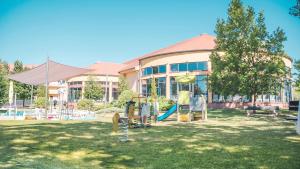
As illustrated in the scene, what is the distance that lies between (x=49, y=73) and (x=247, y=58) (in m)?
17.6

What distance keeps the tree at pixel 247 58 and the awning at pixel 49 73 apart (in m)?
13.1

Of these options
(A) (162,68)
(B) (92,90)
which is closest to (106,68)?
(B) (92,90)

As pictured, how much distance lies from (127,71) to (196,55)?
766 inches

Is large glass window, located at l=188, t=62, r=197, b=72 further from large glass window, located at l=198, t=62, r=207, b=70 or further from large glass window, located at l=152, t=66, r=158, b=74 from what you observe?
large glass window, located at l=152, t=66, r=158, b=74

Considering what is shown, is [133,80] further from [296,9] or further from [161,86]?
[296,9]

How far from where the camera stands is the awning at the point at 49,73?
1880cm

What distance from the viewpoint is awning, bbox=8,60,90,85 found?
18.8 metres

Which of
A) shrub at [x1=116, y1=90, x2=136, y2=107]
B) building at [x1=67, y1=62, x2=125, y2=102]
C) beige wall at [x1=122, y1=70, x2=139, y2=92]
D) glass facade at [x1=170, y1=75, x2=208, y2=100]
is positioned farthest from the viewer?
building at [x1=67, y1=62, x2=125, y2=102]

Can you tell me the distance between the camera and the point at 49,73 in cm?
2070

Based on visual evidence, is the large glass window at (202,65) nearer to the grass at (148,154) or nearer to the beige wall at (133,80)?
the beige wall at (133,80)

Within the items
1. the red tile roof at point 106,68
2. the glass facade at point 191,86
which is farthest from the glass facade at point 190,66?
the red tile roof at point 106,68

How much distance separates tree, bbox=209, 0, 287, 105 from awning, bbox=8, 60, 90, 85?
13.1 metres

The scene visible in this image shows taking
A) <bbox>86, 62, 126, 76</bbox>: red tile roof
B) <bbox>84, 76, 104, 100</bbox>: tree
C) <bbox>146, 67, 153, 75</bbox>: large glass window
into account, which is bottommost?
<bbox>84, 76, 104, 100</bbox>: tree

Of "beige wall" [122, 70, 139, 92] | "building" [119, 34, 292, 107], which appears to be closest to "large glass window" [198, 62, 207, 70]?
"building" [119, 34, 292, 107]
